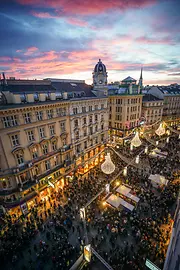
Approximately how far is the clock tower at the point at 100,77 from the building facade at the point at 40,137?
294cm

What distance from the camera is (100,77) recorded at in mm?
34344

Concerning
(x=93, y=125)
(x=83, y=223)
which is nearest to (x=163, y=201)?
(x=83, y=223)

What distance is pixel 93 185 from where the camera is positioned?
2634 centimetres

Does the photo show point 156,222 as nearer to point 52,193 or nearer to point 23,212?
point 52,193

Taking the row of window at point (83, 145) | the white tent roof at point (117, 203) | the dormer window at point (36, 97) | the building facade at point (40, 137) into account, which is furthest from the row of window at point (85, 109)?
the white tent roof at point (117, 203)

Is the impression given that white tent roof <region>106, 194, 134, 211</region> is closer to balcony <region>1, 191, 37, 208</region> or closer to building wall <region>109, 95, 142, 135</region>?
balcony <region>1, 191, 37, 208</region>

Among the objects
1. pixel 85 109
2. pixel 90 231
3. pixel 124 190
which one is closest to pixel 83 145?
pixel 85 109

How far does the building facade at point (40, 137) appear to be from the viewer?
1936cm

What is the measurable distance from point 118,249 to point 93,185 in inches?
459

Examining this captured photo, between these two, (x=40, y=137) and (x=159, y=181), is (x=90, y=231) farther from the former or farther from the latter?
(x=40, y=137)

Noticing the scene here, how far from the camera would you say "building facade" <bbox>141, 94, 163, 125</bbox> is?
50188 mm

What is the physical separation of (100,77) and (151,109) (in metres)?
27.4

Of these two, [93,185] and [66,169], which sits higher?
[66,169]

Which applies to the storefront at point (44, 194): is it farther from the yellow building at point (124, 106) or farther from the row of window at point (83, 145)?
the yellow building at point (124, 106)
